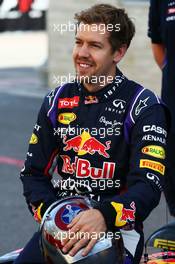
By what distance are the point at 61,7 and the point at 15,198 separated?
6.15 meters

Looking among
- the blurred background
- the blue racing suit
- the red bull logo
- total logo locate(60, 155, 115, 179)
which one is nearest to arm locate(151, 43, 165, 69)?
the blurred background

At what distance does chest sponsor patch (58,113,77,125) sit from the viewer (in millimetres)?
3385

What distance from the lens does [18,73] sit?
13.8 meters

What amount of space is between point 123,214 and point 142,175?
210mm

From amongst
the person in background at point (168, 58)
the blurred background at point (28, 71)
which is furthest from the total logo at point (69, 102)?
the person in background at point (168, 58)

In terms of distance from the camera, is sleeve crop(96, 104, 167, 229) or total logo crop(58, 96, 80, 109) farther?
total logo crop(58, 96, 80, 109)

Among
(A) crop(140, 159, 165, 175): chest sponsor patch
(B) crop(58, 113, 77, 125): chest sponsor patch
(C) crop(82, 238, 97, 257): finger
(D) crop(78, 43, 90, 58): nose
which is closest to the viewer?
(C) crop(82, 238, 97, 257): finger

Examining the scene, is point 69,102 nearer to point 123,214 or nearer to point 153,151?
point 153,151

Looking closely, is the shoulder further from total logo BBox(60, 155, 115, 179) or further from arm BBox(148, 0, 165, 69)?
arm BBox(148, 0, 165, 69)

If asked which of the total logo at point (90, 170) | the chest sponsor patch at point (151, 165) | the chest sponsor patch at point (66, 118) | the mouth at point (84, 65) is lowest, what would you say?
the total logo at point (90, 170)

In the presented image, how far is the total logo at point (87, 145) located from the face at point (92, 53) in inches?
10.1

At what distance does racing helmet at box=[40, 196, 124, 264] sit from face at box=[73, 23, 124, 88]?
24.0 inches

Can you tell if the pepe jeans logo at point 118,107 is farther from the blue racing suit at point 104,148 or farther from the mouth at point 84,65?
the mouth at point 84,65

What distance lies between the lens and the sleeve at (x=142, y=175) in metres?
2.99
